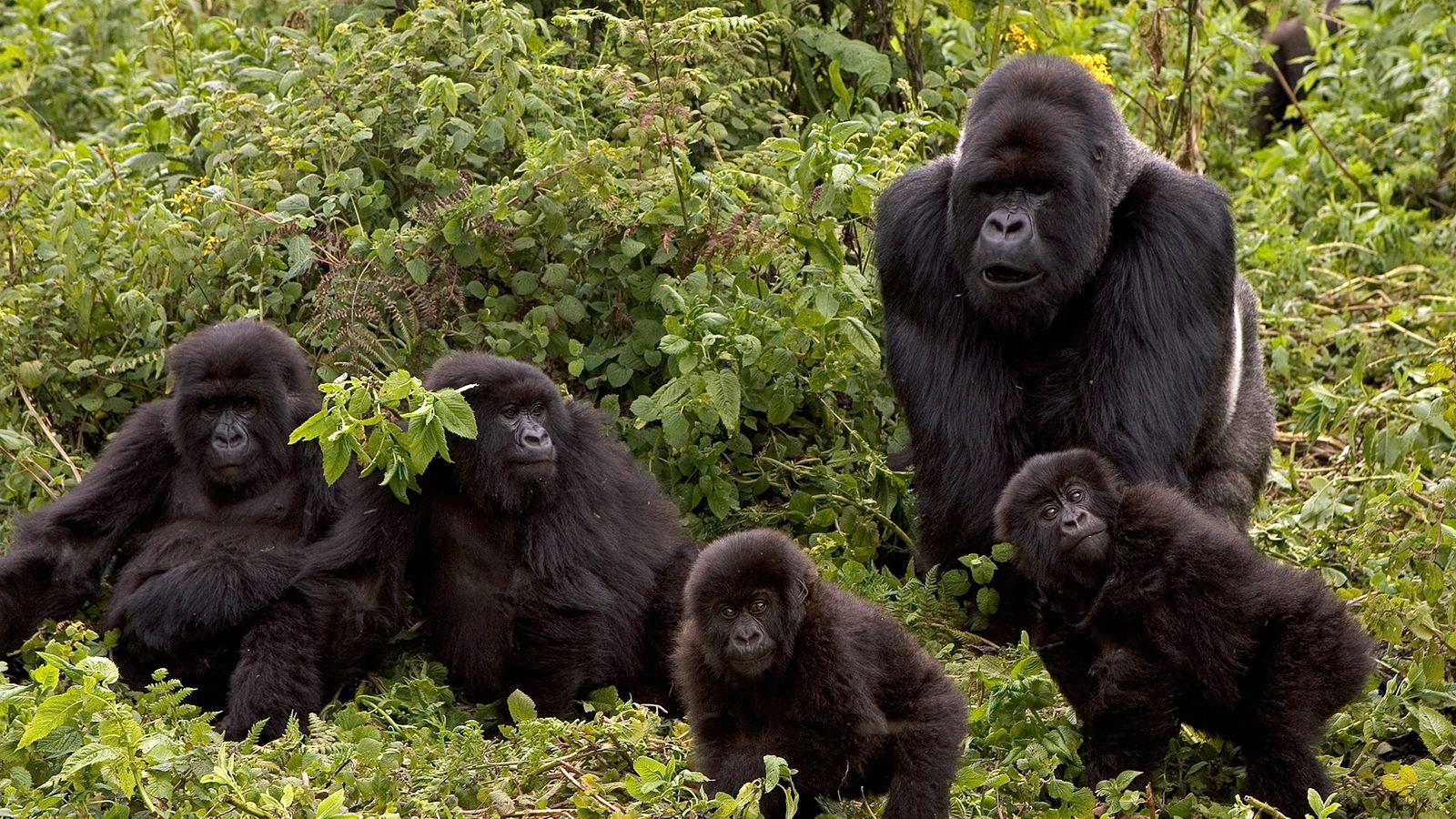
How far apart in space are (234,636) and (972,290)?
2.30m

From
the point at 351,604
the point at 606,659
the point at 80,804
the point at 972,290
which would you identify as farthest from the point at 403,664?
the point at 972,290

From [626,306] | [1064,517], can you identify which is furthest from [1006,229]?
[626,306]

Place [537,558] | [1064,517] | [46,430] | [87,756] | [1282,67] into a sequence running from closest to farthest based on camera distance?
1. [87,756]
2. [1064,517]
3. [537,558]
4. [46,430]
5. [1282,67]

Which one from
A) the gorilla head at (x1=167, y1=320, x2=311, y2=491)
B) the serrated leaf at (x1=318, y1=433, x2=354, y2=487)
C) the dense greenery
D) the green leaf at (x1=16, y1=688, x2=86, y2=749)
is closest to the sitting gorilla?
the gorilla head at (x1=167, y1=320, x2=311, y2=491)

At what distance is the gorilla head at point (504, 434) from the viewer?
4805mm

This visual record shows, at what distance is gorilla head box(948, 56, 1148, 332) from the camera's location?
4.74m

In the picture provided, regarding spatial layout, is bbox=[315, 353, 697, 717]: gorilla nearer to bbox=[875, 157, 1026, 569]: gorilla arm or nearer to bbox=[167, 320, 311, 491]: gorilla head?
bbox=[167, 320, 311, 491]: gorilla head

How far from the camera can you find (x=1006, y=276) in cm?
479

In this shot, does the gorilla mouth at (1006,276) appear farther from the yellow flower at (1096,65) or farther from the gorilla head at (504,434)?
the yellow flower at (1096,65)

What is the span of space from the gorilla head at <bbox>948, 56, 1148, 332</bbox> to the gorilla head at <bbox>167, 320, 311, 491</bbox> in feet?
6.65

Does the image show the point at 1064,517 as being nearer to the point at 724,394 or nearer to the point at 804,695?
the point at 804,695

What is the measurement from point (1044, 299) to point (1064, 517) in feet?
3.12

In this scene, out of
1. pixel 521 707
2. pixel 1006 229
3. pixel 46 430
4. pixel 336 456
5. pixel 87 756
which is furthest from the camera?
pixel 46 430

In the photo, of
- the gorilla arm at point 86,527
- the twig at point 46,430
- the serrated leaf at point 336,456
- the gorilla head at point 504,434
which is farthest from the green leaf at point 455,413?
the twig at point 46,430
